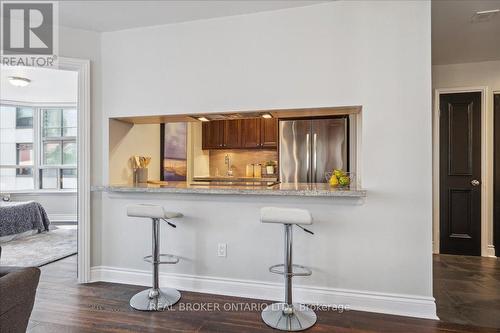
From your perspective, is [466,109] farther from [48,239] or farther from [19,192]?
[19,192]

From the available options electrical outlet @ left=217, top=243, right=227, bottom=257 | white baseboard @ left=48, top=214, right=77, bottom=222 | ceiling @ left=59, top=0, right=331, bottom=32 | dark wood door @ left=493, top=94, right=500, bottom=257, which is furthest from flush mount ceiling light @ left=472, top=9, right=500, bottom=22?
white baseboard @ left=48, top=214, right=77, bottom=222

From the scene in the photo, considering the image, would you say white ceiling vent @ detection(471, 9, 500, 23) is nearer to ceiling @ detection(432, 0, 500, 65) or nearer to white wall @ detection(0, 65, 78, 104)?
ceiling @ detection(432, 0, 500, 65)

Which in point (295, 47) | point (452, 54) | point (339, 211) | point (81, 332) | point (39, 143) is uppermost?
point (452, 54)

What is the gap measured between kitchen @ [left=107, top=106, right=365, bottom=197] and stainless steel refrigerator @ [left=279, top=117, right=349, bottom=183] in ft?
0.05

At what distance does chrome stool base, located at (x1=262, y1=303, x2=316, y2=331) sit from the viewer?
7.27 ft

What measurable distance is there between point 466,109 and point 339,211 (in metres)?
2.79

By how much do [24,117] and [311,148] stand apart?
5.82m

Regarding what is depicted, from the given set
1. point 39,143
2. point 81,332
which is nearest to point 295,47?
point 81,332

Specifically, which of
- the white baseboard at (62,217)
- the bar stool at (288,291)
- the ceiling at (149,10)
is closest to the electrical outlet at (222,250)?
the bar stool at (288,291)

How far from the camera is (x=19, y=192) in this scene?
610 centimetres

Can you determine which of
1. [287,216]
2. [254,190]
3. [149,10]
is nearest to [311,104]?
[254,190]

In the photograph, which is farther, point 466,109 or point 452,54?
point 466,109

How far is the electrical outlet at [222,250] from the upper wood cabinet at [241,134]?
270 cm

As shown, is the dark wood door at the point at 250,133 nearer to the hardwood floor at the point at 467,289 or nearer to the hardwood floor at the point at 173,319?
the hardwood floor at the point at 173,319
